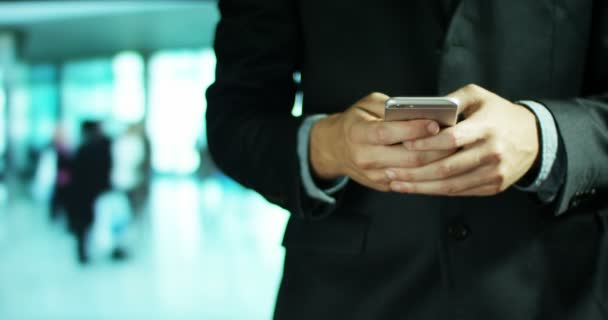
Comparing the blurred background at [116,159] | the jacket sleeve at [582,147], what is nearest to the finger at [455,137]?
the jacket sleeve at [582,147]

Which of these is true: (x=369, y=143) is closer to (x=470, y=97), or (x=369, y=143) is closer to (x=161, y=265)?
(x=470, y=97)

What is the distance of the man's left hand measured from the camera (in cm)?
77

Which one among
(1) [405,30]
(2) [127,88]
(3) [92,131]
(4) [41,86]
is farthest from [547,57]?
(4) [41,86]

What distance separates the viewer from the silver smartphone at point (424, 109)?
0.75 m

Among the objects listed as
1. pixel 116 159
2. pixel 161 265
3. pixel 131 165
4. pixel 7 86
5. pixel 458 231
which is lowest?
pixel 161 265

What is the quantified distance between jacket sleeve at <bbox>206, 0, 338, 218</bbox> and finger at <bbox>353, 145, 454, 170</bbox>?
0.72ft

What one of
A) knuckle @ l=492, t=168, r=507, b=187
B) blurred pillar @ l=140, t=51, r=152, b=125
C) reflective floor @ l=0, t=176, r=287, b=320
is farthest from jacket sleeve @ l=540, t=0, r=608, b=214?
blurred pillar @ l=140, t=51, r=152, b=125

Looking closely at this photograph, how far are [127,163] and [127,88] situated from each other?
1462 mm

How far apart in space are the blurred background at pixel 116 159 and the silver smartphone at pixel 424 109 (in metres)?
7.03

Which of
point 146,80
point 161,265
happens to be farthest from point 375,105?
point 146,80

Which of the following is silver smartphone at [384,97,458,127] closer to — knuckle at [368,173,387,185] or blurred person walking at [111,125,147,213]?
knuckle at [368,173,387,185]

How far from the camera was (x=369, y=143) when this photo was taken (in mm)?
823

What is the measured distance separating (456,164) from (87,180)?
8669 millimetres

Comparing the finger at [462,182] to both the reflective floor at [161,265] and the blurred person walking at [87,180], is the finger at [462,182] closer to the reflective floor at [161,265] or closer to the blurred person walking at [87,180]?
the reflective floor at [161,265]
